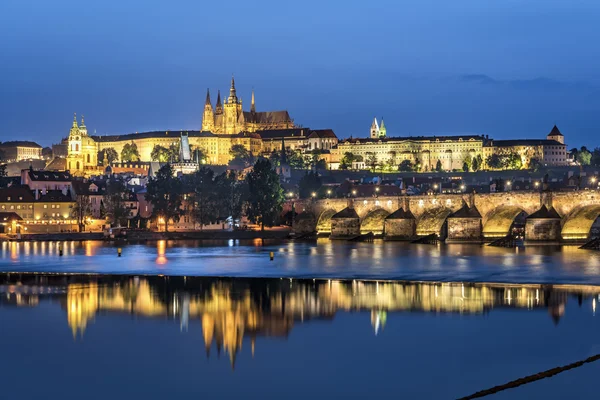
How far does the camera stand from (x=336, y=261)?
2344 inches

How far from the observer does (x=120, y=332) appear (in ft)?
101

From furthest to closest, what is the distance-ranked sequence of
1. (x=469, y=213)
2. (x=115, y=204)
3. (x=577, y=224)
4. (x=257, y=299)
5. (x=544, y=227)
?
(x=115, y=204), (x=469, y=213), (x=577, y=224), (x=544, y=227), (x=257, y=299)

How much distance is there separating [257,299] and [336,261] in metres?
21.4

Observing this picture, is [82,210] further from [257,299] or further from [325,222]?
[257,299]

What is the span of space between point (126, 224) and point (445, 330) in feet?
265

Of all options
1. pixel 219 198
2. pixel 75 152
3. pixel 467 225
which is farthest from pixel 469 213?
pixel 75 152

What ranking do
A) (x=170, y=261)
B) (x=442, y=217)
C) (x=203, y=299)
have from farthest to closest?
(x=442, y=217)
(x=170, y=261)
(x=203, y=299)

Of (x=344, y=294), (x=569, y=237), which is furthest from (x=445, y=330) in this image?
(x=569, y=237)

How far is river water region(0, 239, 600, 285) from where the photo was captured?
48250 millimetres

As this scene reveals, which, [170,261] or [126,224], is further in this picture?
[126,224]

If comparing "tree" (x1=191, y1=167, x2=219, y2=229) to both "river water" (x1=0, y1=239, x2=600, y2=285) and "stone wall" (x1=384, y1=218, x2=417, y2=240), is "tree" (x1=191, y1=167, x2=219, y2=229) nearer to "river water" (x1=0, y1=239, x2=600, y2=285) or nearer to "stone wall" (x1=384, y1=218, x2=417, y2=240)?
"river water" (x1=0, y1=239, x2=600, y2=285)

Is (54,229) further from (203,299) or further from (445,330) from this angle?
(445,330)

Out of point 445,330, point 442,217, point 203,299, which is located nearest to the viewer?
point 445,330

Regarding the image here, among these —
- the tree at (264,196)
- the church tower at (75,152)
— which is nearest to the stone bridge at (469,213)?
the tree at (264,196)
